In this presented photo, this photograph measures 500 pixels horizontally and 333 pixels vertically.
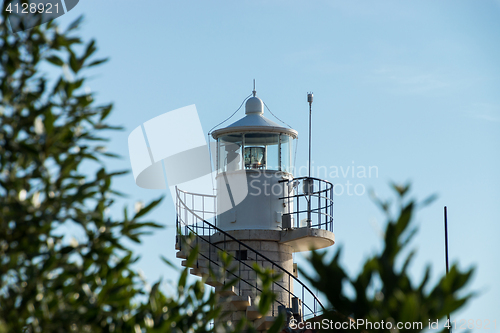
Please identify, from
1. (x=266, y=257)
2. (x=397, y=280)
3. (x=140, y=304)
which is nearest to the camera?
(x=397, y=280)

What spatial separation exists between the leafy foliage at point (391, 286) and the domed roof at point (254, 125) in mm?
11281

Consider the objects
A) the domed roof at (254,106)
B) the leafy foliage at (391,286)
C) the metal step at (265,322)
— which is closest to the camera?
the leafy foliage at (391,286)

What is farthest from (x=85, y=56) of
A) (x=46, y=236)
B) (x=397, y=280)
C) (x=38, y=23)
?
(x=397, y=280)

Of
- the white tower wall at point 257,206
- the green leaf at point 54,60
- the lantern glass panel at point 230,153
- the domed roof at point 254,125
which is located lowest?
the white tower wall at point 257,206

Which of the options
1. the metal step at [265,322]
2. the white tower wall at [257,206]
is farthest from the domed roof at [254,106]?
the metal step at [265,322]

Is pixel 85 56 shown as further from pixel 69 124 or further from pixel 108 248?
pixel 108 248

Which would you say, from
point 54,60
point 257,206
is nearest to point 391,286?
point 54,60

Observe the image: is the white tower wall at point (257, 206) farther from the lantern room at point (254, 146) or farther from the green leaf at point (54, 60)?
the green leaf at point (54, 60)

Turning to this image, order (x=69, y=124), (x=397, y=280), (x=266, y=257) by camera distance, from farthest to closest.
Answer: (x=266, y=257) < (x=69, y=124) < (x=397, y=280)

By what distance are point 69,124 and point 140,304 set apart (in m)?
1.20

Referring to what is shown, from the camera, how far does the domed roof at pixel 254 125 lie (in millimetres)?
14234

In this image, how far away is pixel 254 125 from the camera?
14.2 m

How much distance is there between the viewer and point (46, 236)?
3.40m

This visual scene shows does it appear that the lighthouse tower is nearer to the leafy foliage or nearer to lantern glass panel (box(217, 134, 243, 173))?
lantern glass panel (box(217, 134, 243, 173))
